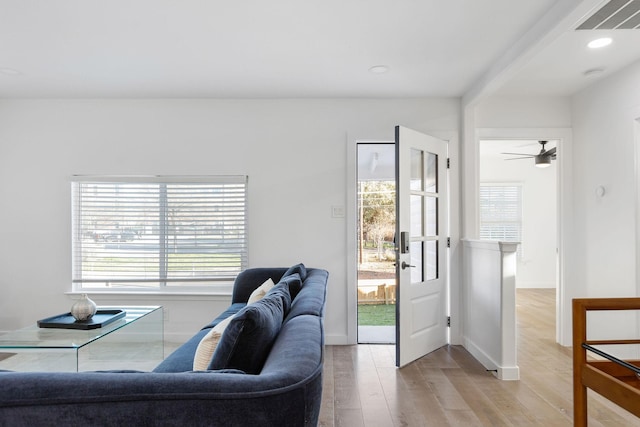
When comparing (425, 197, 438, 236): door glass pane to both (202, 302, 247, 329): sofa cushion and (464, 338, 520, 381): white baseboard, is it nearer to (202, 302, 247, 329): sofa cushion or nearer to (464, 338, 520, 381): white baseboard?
(464, 338, 520, 381): white baseboard

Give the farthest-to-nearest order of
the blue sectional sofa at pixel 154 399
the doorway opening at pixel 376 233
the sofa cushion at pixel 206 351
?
the doorway opening at pixel 376 233
the sofa cushion at pixel 206 351
the blue sectional sofa at pixel 154 399

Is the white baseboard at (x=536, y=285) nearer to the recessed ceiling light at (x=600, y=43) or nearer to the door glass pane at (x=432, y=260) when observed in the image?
the door glass pane at (x=432, y=260)

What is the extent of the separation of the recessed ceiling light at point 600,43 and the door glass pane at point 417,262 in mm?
1894

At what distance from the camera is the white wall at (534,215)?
7.45 metres

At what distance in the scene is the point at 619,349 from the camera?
133 inches

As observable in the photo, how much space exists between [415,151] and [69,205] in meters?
3.29

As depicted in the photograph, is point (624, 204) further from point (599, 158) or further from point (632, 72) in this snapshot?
point (632, 72)

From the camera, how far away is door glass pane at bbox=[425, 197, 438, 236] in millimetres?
3725

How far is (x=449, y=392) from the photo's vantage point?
9.38ft

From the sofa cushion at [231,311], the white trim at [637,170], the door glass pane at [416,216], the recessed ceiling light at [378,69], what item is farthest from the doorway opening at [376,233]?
the white trim at [637,170]

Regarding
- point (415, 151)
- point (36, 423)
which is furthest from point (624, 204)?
point (36, 423)

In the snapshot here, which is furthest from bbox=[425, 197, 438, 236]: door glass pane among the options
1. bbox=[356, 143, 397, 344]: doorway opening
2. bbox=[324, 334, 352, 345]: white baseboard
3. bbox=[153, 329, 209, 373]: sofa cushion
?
bbox=[153, 329, 209, 373]: sofa cushion

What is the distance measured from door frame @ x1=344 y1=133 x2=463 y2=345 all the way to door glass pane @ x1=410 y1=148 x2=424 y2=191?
45 centimetres

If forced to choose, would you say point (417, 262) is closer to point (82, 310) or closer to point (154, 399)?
point (82, 310)
